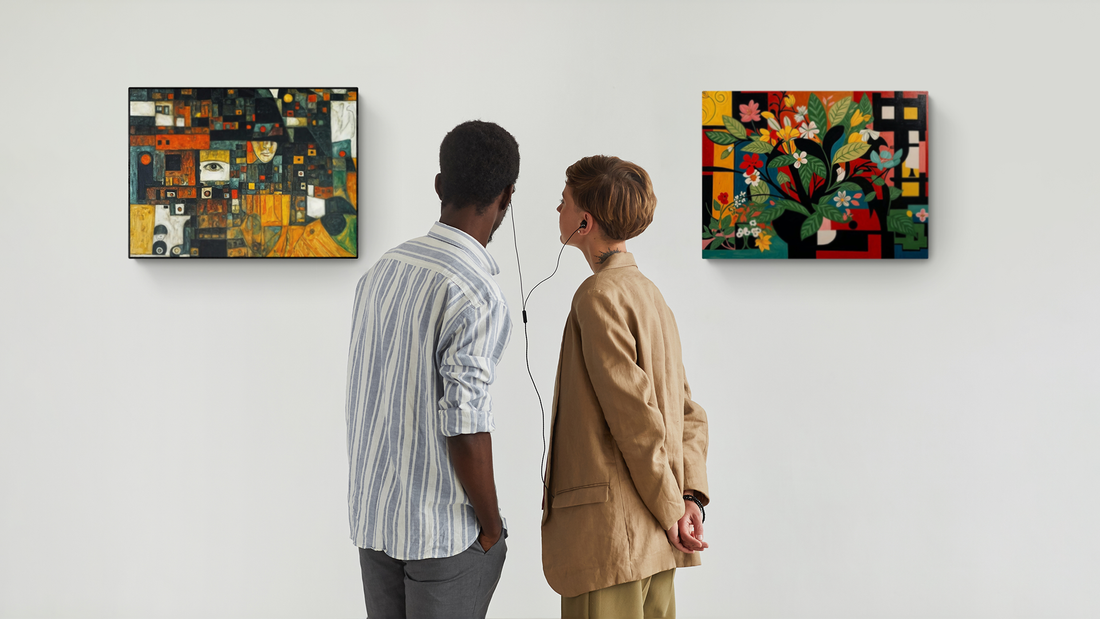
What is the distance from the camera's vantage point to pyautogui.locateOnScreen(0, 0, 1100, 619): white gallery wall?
6.68 feet

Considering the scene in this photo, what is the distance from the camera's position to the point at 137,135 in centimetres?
201

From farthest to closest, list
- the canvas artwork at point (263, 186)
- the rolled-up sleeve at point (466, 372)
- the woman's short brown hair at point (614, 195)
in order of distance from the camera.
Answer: the canvas artwork at point (263, 186)
the woman's short brown hair at point (614, 195)
the rolled-up sleeve at point (466, 372)

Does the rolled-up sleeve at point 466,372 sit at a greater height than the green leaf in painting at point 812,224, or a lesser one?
lesser

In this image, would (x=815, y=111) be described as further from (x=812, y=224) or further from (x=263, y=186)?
(x=263, y=186)

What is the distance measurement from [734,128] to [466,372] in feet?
4.48

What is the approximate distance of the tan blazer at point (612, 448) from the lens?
1.23 meters

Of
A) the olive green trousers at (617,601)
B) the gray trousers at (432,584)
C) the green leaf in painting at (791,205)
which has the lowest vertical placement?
the olive green trousers at (617,601)

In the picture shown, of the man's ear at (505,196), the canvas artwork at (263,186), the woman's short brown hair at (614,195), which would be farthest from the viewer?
the canvas artwork at (263,186)

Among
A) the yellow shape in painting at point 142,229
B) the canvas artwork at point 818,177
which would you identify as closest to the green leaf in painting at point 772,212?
the canvas artwork at point 818,177

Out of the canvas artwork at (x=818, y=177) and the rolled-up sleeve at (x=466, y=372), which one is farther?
the canvas artwork at (x=818, y=177)

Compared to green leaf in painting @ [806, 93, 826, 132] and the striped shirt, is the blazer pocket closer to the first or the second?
the striped shirt

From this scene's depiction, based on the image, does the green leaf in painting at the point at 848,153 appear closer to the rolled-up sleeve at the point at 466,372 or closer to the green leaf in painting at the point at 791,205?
the green leaf in painting at the point at 791,205
